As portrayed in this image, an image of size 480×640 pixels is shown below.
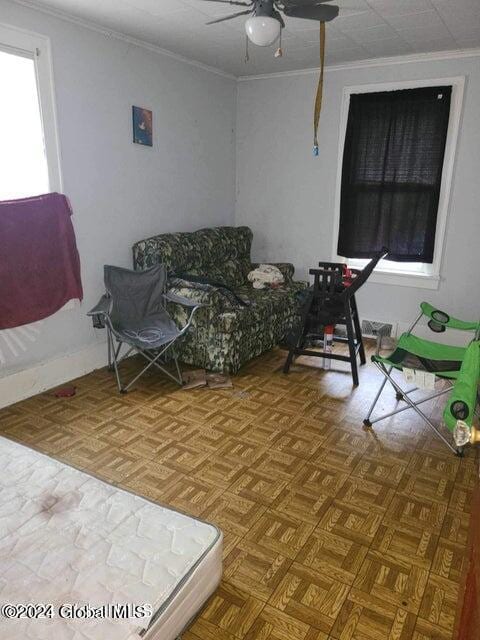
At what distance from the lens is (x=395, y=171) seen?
417 centimetres

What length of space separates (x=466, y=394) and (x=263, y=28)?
180 cm

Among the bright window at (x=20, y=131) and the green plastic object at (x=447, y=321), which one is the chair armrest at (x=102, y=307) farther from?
the green plastic object at (x=447, y=321)

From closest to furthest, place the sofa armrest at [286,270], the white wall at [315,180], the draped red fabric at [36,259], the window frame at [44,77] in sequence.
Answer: the window frame at [44,77] → the draped red fabric at [36,259] → the white wall at [315,180] → the sofa armrest at [286,270]

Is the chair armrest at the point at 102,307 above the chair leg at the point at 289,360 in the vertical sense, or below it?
above

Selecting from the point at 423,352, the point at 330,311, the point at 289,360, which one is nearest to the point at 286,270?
the point at 330,311

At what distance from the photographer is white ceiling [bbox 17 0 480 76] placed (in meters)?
2.84

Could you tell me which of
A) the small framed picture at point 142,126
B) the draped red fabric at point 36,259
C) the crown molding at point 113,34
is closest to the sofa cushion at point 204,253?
the draped red fabric at point 36,259

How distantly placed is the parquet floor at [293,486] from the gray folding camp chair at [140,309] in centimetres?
26

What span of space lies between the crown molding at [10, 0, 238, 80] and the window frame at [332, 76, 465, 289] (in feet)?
4.54

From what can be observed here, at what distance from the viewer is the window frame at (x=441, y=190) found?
Result: 386 centimetres

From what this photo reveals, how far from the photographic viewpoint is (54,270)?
3.18 meters

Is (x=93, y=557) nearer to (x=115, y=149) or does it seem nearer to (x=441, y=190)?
(x=115, y=149)

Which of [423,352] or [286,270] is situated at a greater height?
[286,270]

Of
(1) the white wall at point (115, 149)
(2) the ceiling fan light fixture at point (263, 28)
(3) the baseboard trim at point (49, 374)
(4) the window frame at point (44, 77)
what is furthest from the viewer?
(1) the white wall at point (115, 149)
